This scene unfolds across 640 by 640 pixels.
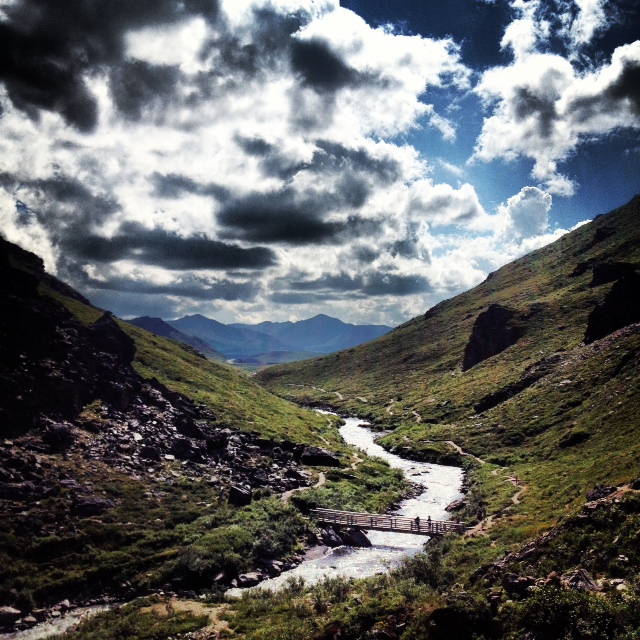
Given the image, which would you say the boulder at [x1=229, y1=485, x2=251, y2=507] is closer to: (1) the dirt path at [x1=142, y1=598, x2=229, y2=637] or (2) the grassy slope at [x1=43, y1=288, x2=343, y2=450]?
(1) the dirt path at [x1=142, y1=598, x2=229, y2=637]

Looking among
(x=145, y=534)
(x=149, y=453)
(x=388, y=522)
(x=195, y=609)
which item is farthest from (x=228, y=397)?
(x=195, y=609)

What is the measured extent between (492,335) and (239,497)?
115m

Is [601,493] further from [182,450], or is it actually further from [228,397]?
[228,397]

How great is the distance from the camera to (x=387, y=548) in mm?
41219

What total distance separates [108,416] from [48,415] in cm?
879

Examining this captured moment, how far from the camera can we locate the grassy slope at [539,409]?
133 feet

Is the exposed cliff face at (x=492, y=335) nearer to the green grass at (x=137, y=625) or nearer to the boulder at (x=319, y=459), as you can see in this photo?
the boulder at (x=319, y=459)

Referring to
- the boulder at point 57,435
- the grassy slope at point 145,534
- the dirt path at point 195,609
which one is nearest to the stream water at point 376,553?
the grassy slope at point 145,534

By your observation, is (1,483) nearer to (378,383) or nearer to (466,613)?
(466,613)

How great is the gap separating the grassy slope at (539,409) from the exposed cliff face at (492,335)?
472 centimetres

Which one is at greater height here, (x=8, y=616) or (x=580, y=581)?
(x=580, y=581)

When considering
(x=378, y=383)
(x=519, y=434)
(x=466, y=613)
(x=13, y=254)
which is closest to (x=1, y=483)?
(x=466, y=613)

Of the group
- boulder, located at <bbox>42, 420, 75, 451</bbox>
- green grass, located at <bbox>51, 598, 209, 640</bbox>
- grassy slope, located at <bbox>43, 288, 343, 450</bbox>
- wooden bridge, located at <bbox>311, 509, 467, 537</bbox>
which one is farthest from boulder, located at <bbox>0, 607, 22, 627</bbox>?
grassy slope, located at <bbox>43, 288, 343, 450</bbox>

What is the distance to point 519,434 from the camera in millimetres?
71438
